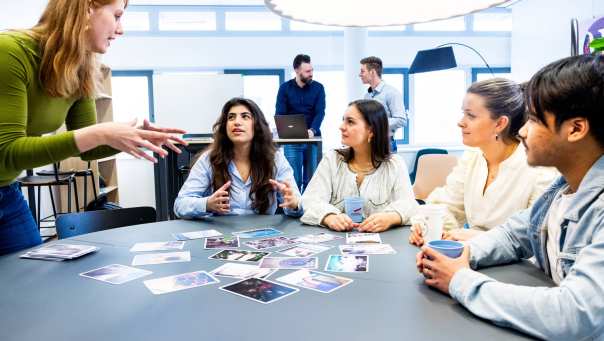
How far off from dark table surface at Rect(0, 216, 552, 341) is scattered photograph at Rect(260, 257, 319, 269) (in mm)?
71

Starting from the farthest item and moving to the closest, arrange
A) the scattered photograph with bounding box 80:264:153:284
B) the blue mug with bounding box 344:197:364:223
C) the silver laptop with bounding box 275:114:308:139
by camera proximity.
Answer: the silver laptop with bounding box 275:114:308:139 < the blue mug with bounding box 344:197:364:223 < the scattered photograph with bounding box 80:264:153:284

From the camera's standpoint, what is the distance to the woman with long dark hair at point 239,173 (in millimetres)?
2057

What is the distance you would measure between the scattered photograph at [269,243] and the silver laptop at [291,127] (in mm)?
2936

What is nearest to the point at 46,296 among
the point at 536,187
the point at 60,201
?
the point at 536,187

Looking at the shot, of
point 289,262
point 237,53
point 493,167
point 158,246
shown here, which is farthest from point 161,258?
point 237,53

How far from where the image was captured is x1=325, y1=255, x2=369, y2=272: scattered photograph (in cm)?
127

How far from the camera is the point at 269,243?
1567 mm

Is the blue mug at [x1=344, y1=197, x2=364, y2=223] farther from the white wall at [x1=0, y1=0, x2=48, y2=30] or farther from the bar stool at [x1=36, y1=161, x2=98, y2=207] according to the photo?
the white wall at [x1=0, y1=0, x2=48, y2=30]

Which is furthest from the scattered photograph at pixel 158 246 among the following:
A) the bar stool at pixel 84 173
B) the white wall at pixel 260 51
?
the white wall at pixel 260 51

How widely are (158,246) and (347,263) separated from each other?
0.68m

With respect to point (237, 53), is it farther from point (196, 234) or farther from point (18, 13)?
point (196, 234)

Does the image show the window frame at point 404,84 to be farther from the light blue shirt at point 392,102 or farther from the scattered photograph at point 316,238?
the scattered photograph at point 316,238

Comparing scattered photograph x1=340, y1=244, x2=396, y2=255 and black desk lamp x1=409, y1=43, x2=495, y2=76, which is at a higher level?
black desk lamp x1=409, y1=43, x2=495, y2=76

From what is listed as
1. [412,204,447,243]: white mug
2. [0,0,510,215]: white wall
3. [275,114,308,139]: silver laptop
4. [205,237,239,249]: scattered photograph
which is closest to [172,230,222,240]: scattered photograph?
[205,237,239,249]: scattered photograph
